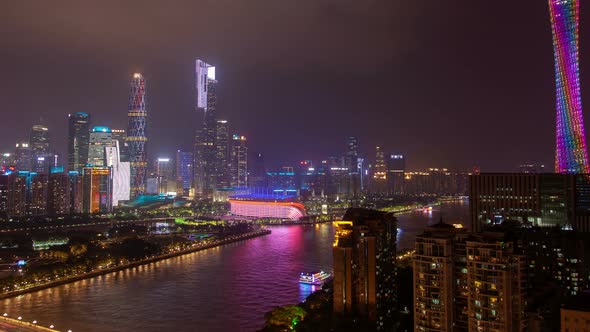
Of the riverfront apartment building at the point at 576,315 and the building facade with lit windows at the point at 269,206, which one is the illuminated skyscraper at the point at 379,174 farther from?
the riverfront apartment building at the point at 576,315

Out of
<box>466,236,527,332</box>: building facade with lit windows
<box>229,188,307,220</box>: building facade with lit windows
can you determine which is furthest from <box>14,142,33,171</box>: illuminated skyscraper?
<box>466,236,527,332</box>: building facade with lit windows

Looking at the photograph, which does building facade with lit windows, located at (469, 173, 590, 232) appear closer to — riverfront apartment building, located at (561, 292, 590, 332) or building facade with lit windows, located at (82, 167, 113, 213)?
riverfront apartment building, located at (561, 292, 590, 332)

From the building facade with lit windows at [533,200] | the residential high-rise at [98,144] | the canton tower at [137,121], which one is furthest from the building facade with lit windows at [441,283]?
the residential high-rise at [98,144]

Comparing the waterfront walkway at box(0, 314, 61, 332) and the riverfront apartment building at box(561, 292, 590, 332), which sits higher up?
the riverfront apartment building at box(561, 292, 590, 332)

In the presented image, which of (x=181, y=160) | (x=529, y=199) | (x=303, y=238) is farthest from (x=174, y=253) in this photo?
(x=181, y=160)

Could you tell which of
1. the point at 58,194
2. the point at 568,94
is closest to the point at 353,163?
the point at 58,194
